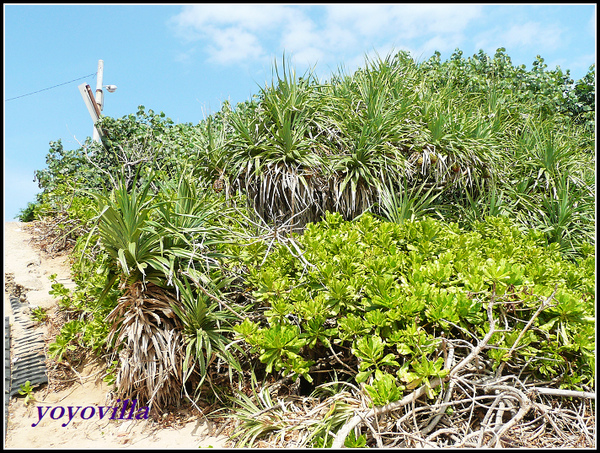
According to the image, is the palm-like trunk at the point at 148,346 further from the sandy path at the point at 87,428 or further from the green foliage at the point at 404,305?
the green foliage at the point at 404,305

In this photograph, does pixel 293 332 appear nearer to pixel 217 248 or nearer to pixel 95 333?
pixel 217 248

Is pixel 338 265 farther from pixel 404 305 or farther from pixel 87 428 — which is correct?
pixel 87 428

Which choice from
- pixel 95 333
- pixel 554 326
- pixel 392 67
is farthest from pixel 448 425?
pixel 392 67

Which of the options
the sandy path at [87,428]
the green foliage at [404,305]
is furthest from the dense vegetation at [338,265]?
the sandy path at [87,428]

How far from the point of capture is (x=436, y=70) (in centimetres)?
879

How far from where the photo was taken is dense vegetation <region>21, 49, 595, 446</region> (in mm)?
2523

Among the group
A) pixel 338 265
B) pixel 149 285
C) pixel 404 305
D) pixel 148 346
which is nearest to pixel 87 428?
pixel 148 346

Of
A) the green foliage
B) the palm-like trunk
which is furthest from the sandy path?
the green foliage

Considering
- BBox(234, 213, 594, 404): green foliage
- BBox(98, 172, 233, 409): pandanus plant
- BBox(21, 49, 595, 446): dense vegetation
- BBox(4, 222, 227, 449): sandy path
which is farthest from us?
BBox(98, 172, 233, 409): pandanus plant

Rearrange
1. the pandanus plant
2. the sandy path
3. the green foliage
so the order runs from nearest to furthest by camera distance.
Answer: the green foliage → the sandy path → the pandanus plant

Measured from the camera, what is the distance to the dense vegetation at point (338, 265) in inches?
99.3

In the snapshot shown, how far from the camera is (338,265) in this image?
2.95m

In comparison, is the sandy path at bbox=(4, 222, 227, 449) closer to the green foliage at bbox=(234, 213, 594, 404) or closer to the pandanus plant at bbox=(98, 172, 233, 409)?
the pandanus plant at bbox=(98, 172, 233, 409)

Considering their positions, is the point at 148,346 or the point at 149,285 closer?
the point at 148,346
